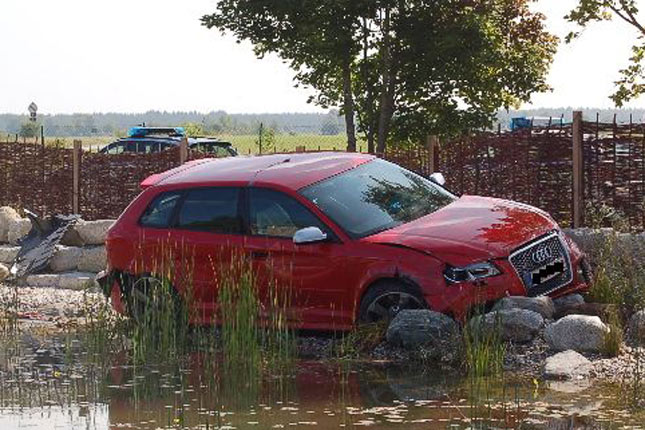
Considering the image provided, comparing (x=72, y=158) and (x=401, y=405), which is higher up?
(x=72, y=158)

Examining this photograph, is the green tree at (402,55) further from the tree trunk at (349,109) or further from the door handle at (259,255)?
the door handle at (259,255)

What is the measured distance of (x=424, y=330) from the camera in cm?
1180

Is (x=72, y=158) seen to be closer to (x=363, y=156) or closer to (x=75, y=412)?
(x=363, y=156)

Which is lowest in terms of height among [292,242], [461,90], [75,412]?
[75,412]

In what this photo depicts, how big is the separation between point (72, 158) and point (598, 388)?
17.5 m

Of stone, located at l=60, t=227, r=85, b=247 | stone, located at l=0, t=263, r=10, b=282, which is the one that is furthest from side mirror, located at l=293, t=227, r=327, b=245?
stone, located at l=60, t=227, r=85, b=247

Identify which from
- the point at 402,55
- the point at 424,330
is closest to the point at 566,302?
the point at 424,330

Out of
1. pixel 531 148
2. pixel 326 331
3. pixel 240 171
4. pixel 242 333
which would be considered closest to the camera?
pixel 242 333

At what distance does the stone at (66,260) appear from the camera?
20.9 metres

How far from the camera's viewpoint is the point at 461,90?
36719mm

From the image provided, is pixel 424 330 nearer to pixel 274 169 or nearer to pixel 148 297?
pixel 274 169

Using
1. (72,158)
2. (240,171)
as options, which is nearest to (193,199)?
(240,171)

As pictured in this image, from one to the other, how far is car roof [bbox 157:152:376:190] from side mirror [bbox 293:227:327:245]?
65cm

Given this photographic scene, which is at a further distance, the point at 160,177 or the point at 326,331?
the point at 160,177
